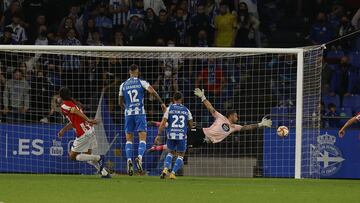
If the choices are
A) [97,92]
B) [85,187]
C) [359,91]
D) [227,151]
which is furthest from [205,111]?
[85,187]

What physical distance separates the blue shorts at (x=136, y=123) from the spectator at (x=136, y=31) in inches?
257

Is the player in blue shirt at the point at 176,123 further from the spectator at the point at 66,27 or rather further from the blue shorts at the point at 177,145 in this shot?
the spectator at the point at 66,27

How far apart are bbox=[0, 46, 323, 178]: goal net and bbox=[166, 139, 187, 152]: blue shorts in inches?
95.5

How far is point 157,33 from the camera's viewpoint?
1035 inches

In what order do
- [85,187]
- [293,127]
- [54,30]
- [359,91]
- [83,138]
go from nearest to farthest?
1. [85,187]
2. [83,138]
3. [293,127]
4. [359,91]
5. [54,30]

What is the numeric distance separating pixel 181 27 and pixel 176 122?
735 cm

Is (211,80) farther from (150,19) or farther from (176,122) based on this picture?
(176,122)

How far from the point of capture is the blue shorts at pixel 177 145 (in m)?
20.2

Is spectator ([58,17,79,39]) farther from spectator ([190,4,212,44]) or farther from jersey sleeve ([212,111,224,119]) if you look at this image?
jersey sleeve ([212,111,224,119])

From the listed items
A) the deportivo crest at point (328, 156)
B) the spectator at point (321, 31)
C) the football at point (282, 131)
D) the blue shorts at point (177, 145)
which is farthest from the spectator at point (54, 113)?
the spectator at point (321, 31)

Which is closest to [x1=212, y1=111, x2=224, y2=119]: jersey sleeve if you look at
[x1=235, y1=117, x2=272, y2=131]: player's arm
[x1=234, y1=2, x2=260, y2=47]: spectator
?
[x1=235, y1=117, x2=272, y2=131]: player's arm

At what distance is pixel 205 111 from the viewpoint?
2398 centimetres

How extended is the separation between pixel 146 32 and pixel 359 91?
18.6ft

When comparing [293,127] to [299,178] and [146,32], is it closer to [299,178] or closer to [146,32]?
[299,178]
